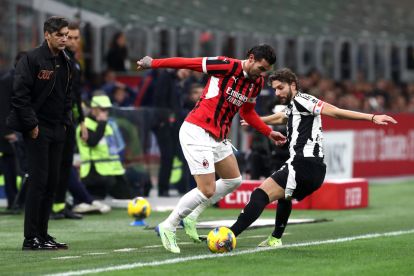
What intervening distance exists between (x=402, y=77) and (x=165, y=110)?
18053mm

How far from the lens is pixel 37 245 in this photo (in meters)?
11.5

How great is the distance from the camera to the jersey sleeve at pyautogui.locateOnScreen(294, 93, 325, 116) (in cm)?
1142

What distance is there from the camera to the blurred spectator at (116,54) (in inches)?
910

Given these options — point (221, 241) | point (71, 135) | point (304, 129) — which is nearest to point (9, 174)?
point (71, 135)

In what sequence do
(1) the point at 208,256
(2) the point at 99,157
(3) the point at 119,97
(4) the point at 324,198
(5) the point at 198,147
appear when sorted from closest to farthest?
(1) the point at 208,256 < (5) the point at 198,147 < (2) the point at 99,157 < (4) the point at 324,198 < (3) the point at 119,97

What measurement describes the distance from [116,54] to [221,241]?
41.8ft

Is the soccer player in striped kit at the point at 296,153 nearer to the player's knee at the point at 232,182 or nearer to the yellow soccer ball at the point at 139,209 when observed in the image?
the player's knee at the point at 232,182

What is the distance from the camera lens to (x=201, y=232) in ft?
A: 43.6

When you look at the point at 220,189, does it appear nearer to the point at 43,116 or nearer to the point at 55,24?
the point at 43,116

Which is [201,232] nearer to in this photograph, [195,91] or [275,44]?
[195,91]

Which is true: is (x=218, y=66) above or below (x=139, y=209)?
above

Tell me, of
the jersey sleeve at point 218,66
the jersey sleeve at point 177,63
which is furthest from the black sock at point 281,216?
the jersey sleeve at point 177,63

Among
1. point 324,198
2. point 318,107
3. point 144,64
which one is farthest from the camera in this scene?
point 324,198

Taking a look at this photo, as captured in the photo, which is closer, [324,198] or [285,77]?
[285,77]
